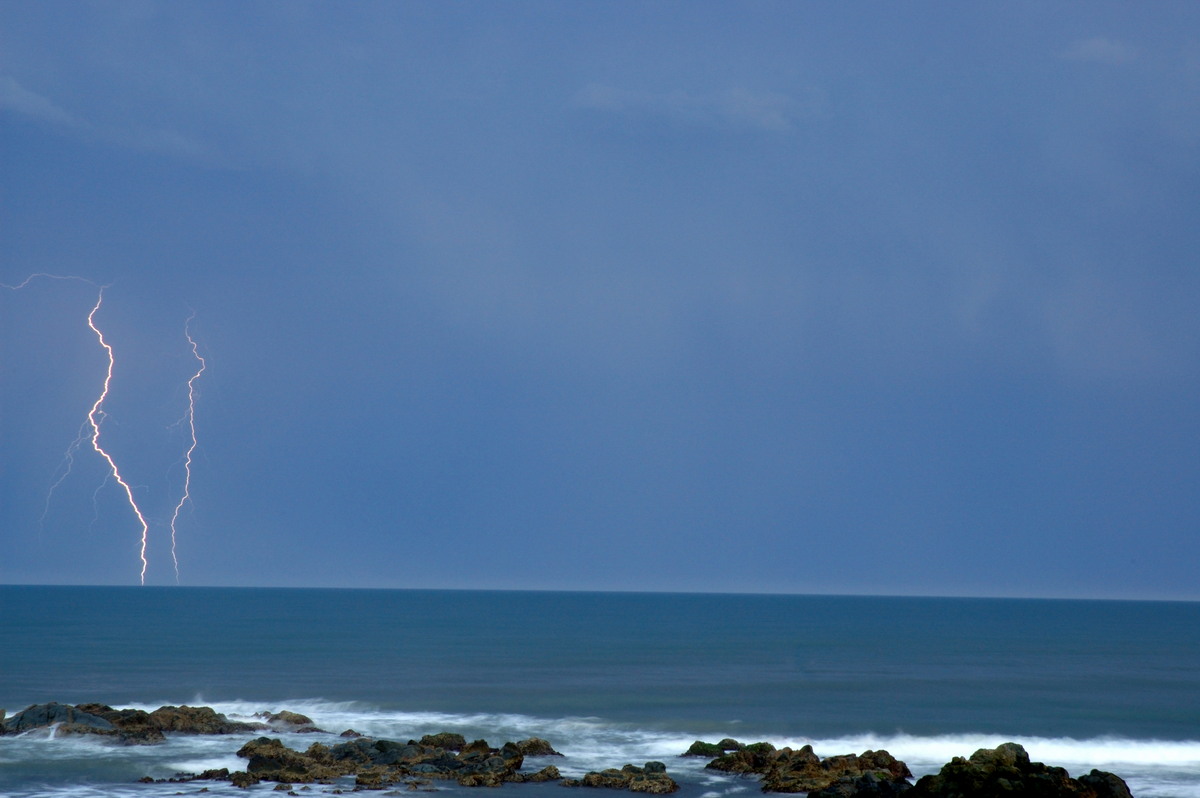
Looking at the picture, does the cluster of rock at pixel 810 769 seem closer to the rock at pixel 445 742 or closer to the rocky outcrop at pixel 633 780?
the rocky outcrop at pixel 633 780

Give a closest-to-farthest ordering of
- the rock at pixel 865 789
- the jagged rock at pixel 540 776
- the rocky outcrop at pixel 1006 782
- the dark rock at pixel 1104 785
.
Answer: the rocky outcrop at pixel 1006 782, the dark rock at pixel 1104 785, the rock at pixel 865 789, the jagged rock at pixel 540 776

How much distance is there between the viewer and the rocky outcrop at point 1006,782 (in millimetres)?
18547

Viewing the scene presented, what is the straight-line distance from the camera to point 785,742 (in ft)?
98.3

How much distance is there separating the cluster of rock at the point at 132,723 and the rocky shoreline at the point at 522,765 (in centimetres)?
3

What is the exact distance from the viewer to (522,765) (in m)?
24.4

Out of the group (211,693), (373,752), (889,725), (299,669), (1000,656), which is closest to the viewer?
(373,752)

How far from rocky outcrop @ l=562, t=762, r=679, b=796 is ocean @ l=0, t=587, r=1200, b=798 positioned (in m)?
0.52

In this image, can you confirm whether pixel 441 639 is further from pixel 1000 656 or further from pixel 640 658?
pixel 1000 656

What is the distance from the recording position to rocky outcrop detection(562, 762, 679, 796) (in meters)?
21.6

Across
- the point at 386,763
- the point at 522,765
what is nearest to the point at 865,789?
the point at 522,765

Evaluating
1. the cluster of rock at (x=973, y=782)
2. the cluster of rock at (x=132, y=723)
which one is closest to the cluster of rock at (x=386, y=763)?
the cluster of rock at (x=132, y=723)

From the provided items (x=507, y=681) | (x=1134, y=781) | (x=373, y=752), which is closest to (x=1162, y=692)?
(x=1134, y=781)

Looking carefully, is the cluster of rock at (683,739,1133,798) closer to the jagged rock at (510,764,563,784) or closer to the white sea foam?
the white sea foam

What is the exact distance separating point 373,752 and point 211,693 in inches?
699
